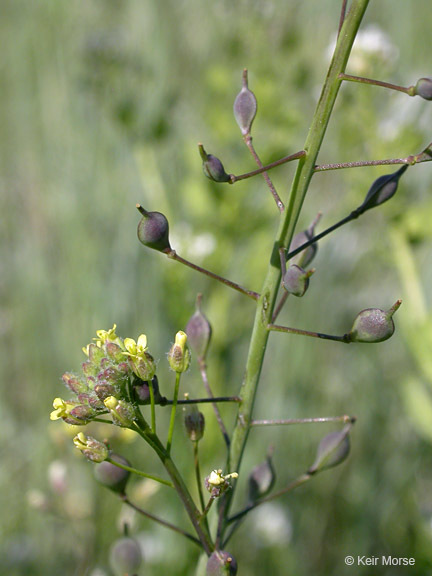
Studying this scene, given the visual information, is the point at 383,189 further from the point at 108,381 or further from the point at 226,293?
the point at 226,293

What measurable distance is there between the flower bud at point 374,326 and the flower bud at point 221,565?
0.98 ft

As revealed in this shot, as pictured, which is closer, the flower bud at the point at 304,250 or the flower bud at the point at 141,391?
the flower bud at the point at 141,391

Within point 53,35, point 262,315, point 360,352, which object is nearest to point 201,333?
point 262,315

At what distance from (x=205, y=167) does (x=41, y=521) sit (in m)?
1.23

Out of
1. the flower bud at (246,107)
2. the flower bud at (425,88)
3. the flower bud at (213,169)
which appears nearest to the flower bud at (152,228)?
the flower bud at (213,169)

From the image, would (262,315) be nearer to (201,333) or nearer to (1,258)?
(201,333)

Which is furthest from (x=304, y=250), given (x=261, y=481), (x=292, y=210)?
(x=261, y=481)

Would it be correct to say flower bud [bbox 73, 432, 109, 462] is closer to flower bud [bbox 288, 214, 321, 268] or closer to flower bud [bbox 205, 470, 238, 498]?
flower bud [bbox 205, 470, 238, 498]

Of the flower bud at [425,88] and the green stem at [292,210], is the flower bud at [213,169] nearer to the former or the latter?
the green stem at [292,210]

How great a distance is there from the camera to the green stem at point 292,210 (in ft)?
2.46

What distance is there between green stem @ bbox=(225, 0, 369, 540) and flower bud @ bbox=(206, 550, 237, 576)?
0.09 m

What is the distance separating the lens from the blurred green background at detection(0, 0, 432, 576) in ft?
5.30

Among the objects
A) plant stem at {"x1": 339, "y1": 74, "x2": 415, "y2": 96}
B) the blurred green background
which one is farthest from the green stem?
the blurred green background

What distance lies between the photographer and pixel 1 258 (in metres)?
2.47
